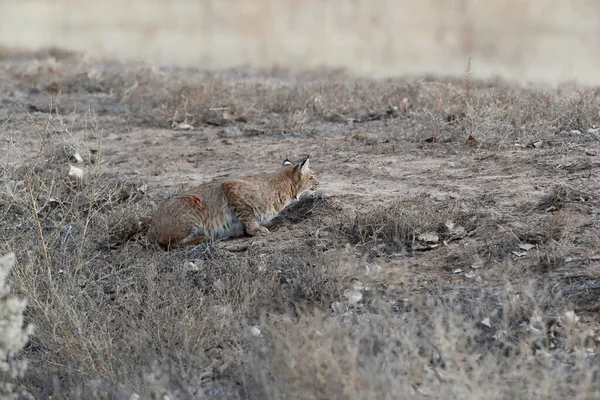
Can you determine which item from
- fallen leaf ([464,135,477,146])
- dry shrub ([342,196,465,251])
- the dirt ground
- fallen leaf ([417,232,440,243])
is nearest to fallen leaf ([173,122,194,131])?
the dirt ground

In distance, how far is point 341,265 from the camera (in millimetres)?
6281

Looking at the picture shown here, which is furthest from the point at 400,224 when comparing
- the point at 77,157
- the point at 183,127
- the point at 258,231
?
the point at 183,127

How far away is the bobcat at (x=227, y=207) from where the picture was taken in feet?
23.9

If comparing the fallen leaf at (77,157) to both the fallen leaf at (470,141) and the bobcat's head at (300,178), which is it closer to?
the bobcat's head at (300,178)

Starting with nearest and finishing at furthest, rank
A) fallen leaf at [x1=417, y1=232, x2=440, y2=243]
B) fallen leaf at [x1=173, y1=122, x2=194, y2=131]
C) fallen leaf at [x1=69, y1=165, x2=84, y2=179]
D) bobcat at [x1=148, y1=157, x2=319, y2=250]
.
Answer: fallen leaf at [x1=417, y1=232, x2=440, y2=243]
bobcat at [x1=148, y1=157, x2=319, y2=250]
fallen leaf at [x1=69, y1=165, x2=84, y2=179]
fallen leaf at [x1=173, y1=122, x2=194, y2=131]

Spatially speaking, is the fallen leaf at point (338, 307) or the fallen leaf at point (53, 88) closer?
the fallen leaf at point (338, 307)

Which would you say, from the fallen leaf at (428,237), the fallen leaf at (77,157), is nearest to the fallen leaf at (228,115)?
the fallen leaf at (77,157)

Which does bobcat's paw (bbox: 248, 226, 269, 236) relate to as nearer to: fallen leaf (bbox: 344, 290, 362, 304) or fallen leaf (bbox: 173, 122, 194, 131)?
fallen leaf (bbox: 344, 290, 362, 304)

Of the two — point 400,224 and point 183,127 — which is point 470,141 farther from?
point 183,127

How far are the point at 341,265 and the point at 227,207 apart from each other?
178 centimetres

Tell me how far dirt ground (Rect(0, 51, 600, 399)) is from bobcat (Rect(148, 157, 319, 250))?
177 millimetres

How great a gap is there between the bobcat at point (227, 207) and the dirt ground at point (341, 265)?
18 cm

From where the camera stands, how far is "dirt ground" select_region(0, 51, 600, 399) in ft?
15.8

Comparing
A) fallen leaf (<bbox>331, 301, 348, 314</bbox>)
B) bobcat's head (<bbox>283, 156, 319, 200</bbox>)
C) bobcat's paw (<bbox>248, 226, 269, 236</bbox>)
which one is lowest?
fallen leaf (<bbox>331, 301, 348, 314</bbox>)
